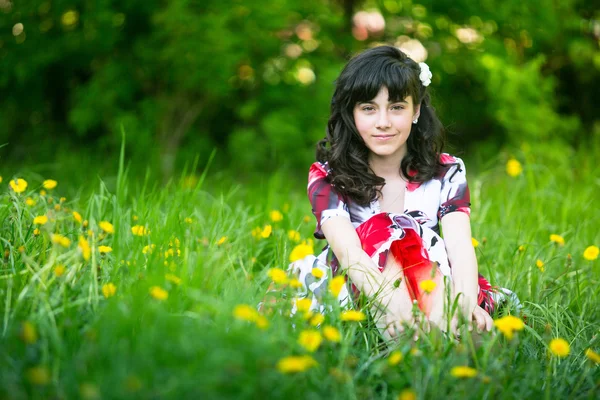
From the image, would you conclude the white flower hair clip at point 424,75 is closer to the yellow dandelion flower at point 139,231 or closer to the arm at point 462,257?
the arm at point 462,257

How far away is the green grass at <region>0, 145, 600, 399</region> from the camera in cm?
122

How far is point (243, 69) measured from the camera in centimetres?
504

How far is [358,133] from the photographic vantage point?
7.32ft

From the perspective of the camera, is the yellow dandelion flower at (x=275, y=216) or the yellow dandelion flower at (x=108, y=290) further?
the yellow dandelion flower at (x=275, y=216)

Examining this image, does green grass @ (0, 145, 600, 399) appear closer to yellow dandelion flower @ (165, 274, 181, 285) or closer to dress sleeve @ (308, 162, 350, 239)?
yellow dandelion flower @ (165, 274, 181, 285)

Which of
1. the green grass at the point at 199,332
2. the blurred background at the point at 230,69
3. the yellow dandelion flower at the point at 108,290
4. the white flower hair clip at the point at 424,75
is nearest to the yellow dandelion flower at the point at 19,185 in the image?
the green grass at the point at 199,332

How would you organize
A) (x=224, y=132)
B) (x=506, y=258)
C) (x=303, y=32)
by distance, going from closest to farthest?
(x=506, y=258) < (x=303, y=32) < (x=224, y=132)

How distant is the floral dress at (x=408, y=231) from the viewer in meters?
1.89

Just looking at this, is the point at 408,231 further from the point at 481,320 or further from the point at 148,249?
the point at 148,249

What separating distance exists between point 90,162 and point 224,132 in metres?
1.56

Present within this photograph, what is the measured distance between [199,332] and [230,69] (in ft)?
10.9

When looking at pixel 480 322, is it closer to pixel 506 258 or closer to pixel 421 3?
pixel 506 258

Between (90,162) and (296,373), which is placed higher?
(296,373)

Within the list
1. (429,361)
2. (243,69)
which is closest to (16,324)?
(429,361)
